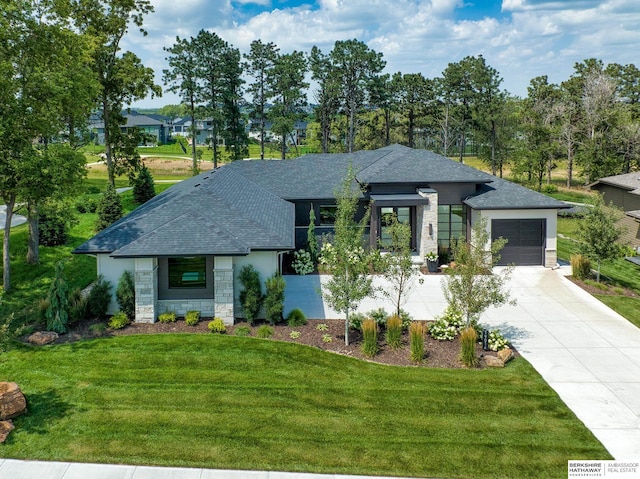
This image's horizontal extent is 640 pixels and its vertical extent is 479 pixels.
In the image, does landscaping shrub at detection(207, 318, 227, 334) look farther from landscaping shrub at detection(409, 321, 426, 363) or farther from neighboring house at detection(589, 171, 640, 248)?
neighboring house at detection(589, 171, 640, 248)

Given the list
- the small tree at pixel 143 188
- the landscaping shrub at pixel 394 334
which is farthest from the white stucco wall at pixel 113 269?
the small tree at pixel 143 188

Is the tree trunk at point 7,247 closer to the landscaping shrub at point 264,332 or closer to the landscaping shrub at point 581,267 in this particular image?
the landscaping shrub at point 264,332

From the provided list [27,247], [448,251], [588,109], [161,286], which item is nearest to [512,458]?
[161,286]

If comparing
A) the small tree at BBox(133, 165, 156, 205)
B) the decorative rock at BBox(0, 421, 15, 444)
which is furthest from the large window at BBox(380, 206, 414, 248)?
the decorative rock at BBox(0, 421, 15, 444)

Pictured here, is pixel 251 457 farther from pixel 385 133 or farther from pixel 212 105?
pixel 385 133

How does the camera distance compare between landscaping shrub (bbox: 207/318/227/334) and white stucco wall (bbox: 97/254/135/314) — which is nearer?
landscaping shrub (bbox: 207/318/227/334)

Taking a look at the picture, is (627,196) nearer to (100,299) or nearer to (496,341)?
(496,341)
